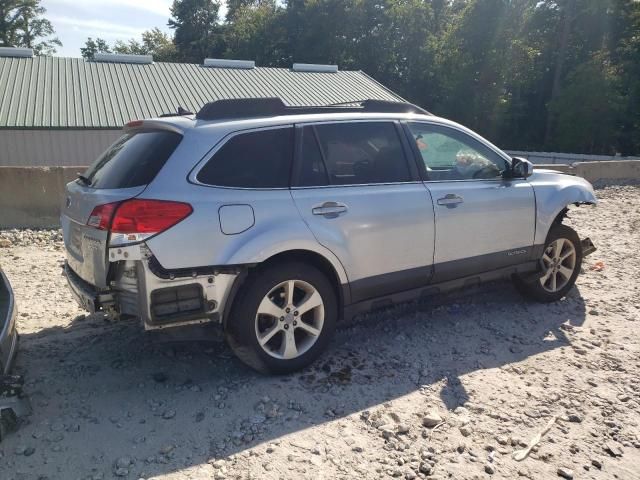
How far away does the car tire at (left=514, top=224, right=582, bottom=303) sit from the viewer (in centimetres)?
500

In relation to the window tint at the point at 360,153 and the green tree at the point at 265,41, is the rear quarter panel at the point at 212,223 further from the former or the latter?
the green tree at the point at 265,41

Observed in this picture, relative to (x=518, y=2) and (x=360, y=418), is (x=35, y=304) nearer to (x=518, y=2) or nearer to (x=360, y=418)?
(x=360, y=418)

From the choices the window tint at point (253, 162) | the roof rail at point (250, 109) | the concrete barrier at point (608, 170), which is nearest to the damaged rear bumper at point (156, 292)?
the window tint at point (253, 162)

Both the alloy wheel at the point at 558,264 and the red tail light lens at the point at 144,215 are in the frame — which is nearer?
the red tail light lens at the point at 144,215

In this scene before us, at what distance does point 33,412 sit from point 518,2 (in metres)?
36.5

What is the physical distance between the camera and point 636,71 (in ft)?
94.1

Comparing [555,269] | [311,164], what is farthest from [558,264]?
[311,164]

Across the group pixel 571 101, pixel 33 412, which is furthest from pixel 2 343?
pixel 571 101

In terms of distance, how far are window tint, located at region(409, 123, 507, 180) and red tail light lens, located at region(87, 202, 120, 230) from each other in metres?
2.36

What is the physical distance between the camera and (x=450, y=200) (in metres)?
4.22

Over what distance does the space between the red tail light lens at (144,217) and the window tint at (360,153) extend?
1.03 meters

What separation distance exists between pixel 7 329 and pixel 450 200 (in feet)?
10.8

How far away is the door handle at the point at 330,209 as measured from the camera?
3.62 meters

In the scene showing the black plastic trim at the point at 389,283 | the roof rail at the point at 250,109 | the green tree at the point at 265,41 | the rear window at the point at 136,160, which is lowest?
the black plastic trim at the point at 389,283
